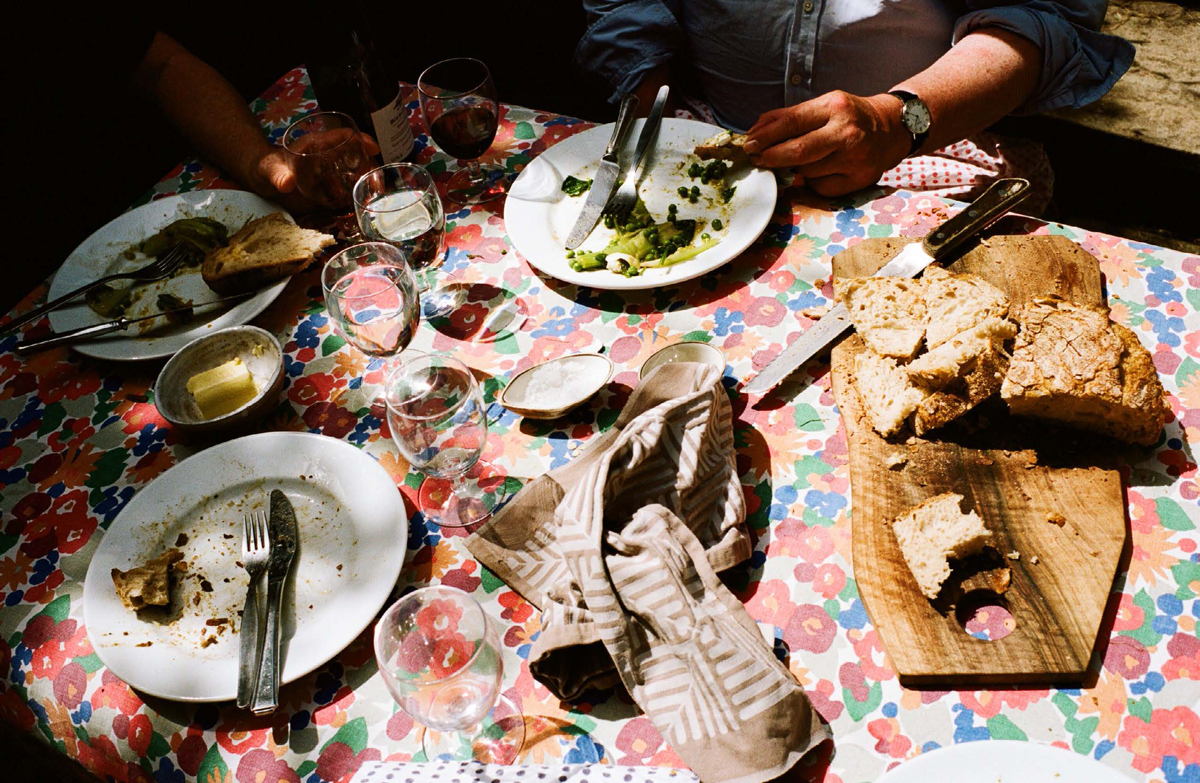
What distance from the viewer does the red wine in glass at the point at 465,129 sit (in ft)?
5.62

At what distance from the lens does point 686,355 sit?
1412 millimetres

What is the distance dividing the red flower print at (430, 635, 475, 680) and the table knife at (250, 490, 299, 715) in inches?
9.3

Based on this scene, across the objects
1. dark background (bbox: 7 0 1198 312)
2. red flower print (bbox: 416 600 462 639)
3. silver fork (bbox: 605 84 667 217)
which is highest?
silver fork (bbox: 605 84 667 217)

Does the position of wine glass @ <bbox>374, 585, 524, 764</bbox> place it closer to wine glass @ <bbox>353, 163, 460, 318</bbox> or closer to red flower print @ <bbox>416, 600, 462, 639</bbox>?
red flower print @ <bbox>416, 600, 462, 639</bbox>

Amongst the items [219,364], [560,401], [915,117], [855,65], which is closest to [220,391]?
[219,364]

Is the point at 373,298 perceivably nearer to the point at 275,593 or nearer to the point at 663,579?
the point at 275,593

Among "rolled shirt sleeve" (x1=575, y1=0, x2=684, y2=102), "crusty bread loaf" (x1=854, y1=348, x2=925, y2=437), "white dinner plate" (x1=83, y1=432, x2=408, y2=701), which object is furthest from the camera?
"rolled shirt sleeve" (x1=575, y1=0, x2=684, y2=102)

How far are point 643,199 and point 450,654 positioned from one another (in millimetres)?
1106

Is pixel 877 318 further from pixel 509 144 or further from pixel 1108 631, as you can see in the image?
pixel 509 144

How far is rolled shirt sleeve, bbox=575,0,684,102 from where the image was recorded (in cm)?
224

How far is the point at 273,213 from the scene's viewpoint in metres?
1.78

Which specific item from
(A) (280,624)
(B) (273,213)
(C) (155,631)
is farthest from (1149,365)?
(B) (273,213)

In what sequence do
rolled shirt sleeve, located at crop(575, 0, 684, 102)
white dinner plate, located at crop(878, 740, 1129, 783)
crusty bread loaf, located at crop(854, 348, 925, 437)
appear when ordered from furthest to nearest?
rolled shirt sleeve, located at crop(575, 0, 684, 102) < crusty bread loaf, located at crop(854, 348, 925, 437) < white dinner plate, located at crop(878, 740, 1129, 783)

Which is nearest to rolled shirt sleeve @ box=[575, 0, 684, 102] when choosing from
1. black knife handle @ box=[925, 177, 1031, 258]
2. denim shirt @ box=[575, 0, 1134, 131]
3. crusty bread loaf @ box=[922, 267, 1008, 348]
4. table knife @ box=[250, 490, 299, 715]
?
denim shirt @ box=[575, 0, 1134, 131]
